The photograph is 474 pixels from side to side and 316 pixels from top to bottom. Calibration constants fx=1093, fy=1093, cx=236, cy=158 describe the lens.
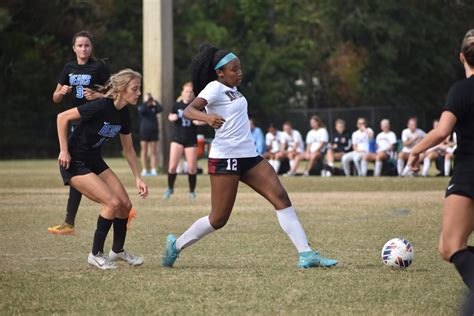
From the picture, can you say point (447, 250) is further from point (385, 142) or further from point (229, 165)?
point (385, 142)

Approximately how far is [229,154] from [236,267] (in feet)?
3.48

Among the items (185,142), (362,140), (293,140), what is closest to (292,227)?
(185,142)

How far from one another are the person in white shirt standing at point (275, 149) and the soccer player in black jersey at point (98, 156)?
1982 centimetres

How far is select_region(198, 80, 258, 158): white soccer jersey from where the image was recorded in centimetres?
930

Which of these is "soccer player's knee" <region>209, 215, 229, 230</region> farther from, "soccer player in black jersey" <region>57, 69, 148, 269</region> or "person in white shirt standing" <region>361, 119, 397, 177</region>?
"person in white shirt standing" <region>361, 119, 397, 177</region>

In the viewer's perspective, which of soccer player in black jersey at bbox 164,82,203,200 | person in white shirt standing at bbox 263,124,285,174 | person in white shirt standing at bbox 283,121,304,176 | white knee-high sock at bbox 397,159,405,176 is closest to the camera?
soccer player in black jersey at bbox 164,82,203,200

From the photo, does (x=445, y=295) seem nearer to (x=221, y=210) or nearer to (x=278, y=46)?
(x=221, y=210)

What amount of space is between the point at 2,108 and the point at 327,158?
18309 mm

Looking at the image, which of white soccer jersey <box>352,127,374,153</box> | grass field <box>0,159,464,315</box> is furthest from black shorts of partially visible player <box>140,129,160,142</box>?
grass field <box>0,159,464,315</box>

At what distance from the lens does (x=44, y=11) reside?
46.1 meters

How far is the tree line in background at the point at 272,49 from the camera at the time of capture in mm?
44438

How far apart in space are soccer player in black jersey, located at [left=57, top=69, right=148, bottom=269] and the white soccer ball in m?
2.22

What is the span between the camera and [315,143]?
28.8 meters

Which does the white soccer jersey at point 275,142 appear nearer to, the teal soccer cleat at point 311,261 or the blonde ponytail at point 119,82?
the blonde ponytail at point 119,82
